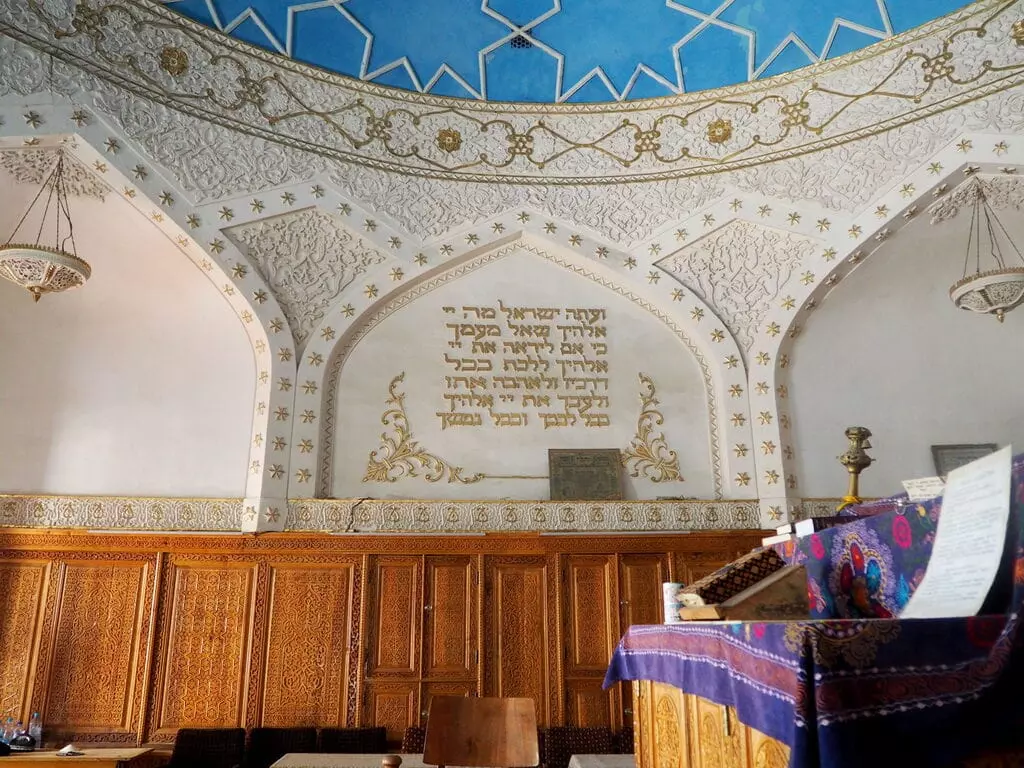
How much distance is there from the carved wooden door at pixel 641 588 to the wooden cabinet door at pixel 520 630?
1.95 ft

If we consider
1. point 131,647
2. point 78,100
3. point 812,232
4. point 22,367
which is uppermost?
point 78,100

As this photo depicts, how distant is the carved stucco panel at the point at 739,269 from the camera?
7.14 meters

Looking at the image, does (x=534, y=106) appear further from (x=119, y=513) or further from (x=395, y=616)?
(x=119, y=513)

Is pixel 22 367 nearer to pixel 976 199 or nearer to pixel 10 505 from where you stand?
pixel 10 505

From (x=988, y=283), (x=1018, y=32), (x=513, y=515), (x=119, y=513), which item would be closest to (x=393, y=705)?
(x=513, y=515)

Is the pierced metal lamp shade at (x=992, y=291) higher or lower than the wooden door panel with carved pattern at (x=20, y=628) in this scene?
higher

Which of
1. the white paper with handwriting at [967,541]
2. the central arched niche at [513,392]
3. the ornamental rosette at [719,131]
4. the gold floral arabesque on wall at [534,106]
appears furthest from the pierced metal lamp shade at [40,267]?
the white paper with handwriting at [967,541]

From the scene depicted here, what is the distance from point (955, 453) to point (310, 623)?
228 inches

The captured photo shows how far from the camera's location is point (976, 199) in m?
6.71

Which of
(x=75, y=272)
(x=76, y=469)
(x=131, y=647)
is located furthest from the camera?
(x=76, y=469)

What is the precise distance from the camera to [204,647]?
6145 mm

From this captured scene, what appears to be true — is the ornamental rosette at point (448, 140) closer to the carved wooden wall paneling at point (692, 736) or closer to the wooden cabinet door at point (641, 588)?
the wooden cabinet door at point (641, 588)

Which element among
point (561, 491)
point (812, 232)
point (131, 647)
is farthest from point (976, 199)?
point (131, 647)

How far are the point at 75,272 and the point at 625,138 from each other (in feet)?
16.0
